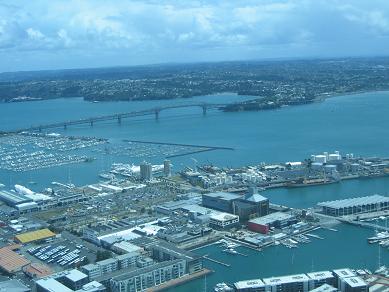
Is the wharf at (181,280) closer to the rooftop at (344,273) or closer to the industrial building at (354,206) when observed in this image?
the rooftop at (344,273)

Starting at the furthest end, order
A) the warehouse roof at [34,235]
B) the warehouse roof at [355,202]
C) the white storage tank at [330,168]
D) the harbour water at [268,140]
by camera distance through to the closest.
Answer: the white storage tank at [330,168]
the warehouse roof at [355,202]
the warehouse roof at [34,235]
the harbour water at [268,140]

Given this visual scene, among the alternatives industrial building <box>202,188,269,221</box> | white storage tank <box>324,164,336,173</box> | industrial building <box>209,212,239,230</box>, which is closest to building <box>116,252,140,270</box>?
industrial building <box>209,212,239,230</box>

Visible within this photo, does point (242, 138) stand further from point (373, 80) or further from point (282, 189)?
point (373, 80)

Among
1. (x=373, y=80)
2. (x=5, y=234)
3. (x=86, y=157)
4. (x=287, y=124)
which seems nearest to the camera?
(x=5, y=234)

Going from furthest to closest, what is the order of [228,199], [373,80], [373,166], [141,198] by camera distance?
[373,80], [373,166], [141,198], [228,199]

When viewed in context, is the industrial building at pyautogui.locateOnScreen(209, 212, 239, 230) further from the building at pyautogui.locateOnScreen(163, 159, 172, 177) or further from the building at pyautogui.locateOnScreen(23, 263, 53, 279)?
the building at pyautogui.locateOnScreen(163, 159, 172, 177)

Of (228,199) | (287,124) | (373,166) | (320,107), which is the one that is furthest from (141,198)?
(320,107)

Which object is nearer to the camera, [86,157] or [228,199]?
[228,199]

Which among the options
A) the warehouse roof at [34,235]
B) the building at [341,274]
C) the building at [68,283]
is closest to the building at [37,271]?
the building at [68,283]
